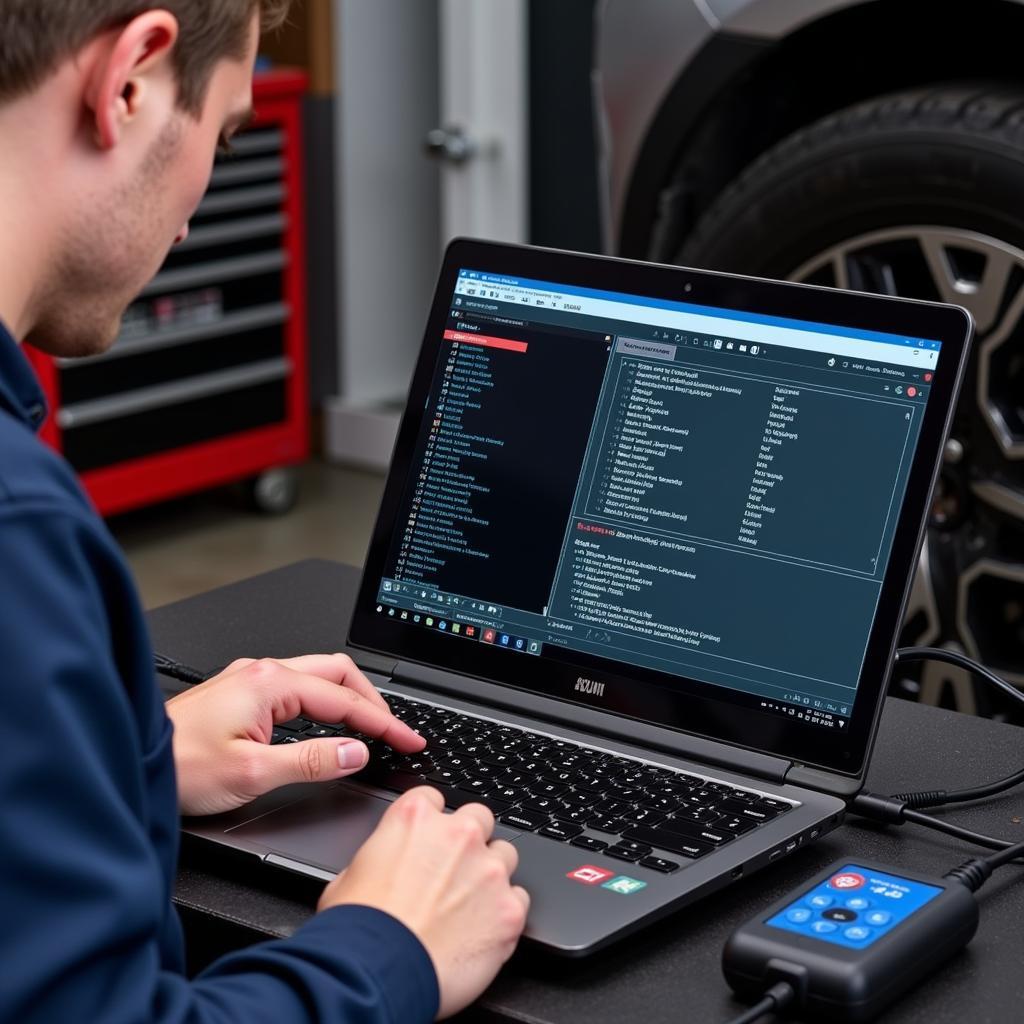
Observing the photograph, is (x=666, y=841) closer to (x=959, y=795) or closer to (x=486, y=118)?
(x=959, y=795)

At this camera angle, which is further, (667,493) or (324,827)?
(667,493)

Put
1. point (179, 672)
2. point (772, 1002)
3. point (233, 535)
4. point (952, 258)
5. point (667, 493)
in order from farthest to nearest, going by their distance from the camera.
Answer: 1. point (233, 535)
2. point (952, 258)
3. point (179, 672)
4. point (667, 493)
5. point (772, 1002)

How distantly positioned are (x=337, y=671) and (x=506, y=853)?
24cm

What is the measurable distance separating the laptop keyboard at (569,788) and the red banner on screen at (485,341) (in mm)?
244

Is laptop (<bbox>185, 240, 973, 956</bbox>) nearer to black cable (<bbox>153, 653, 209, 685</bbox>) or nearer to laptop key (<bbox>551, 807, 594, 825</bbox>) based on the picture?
laptop key (<bbox>551, 807, 594, 825</bbox>)

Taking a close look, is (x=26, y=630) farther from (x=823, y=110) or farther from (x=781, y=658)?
(x=823, y=110)

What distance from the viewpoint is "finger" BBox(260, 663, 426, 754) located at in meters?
1.04

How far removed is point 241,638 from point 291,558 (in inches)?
82.1

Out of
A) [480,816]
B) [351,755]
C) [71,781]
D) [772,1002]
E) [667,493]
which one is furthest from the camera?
[667,493]

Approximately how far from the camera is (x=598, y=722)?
1110 millimetres

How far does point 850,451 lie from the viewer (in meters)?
1.04

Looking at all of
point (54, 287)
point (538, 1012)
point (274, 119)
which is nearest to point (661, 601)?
point (538, 1012)

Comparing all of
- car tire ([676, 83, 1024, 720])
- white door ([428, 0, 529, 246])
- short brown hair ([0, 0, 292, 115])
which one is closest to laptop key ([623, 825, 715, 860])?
short brown hair ([0, 0, 292, 115])

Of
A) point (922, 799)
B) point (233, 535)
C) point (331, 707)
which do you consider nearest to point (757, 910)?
point (922, 799)
